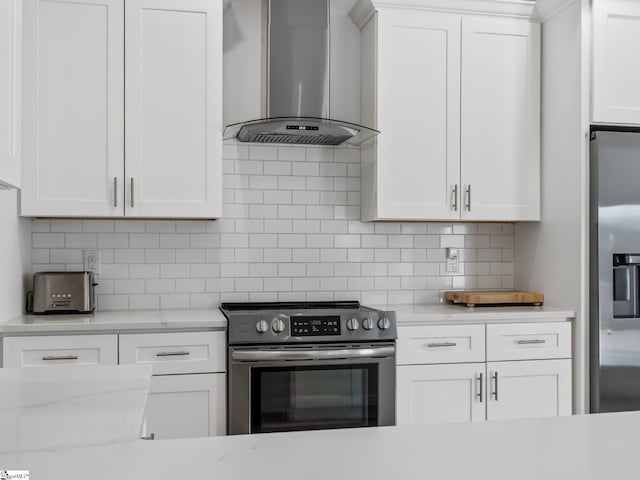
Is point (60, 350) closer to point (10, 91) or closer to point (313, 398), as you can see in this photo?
point (313, 398)

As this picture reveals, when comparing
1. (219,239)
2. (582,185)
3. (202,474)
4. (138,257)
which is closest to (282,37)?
Answer: (219,239)

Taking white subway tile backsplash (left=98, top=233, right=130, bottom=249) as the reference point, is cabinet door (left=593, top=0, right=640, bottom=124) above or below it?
above

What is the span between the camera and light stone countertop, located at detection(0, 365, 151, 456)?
3.72 feet

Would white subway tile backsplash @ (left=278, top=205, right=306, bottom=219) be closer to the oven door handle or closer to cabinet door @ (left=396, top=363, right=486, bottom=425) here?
the oven door handle

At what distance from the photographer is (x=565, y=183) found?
351cm

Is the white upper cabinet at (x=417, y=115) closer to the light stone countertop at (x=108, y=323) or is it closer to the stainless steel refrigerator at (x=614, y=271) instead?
the stainless steel refrigerator at (x=614, y=271)

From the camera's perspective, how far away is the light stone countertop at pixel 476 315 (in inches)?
129

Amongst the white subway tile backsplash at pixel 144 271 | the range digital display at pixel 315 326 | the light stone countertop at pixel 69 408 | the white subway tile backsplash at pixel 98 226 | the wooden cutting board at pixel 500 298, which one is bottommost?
the range digital display at pixel 315 326

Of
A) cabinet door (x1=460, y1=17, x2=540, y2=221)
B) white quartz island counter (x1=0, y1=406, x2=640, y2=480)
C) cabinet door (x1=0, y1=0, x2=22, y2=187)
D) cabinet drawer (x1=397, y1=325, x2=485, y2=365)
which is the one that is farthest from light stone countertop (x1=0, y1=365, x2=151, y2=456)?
cabinet door (x1=460, y1=17, x2=540, y2=221)

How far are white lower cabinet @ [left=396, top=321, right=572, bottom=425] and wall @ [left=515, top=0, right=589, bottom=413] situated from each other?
0.12m

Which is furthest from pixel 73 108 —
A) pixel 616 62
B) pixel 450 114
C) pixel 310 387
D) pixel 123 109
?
pixel 616 62

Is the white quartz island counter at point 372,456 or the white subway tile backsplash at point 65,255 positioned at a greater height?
the white subway tile backsplash at point 65,255

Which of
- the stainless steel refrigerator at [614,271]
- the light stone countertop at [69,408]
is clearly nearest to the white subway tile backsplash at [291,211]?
the stainless steel refrigerator at [614,271]

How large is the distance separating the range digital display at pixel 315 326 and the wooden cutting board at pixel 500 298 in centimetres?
91
